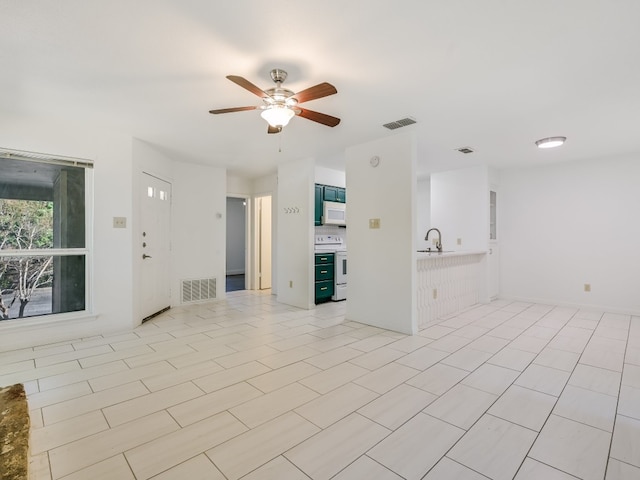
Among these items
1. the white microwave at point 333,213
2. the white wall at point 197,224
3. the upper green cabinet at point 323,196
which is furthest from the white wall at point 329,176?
the white wall at point 197,224

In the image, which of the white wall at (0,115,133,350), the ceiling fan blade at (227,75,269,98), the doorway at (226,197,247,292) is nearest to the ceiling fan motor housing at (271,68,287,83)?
the ceiling fan blade at (227,75,269,98)

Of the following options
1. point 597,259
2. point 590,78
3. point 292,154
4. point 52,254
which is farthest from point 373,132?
point 597,259

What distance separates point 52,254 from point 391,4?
400cm

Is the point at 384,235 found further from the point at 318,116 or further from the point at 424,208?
the point at 424,208

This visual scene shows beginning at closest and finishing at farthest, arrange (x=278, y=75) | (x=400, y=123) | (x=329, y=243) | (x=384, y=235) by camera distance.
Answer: (x=278, y=75), (x=400, y=123), (x=384, y=235), (x=329, y=243)

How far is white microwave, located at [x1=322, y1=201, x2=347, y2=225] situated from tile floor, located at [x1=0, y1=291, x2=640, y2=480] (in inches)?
90.9

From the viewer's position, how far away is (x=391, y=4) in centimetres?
165

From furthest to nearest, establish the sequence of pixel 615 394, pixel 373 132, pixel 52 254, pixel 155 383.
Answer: pixel 373 132, pixel 52 254, pixel 155 383, pixel 615 394

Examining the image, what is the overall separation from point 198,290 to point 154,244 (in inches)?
48.4

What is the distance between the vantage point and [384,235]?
3.88 metres

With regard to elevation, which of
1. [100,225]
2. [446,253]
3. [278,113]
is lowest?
[446,253]

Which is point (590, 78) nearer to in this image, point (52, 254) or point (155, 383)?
point (155, 383)

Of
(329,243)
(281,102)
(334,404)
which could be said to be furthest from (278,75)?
(329,243)

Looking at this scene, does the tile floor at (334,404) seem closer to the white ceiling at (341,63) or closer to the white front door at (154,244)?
the white front door at (154,244)
